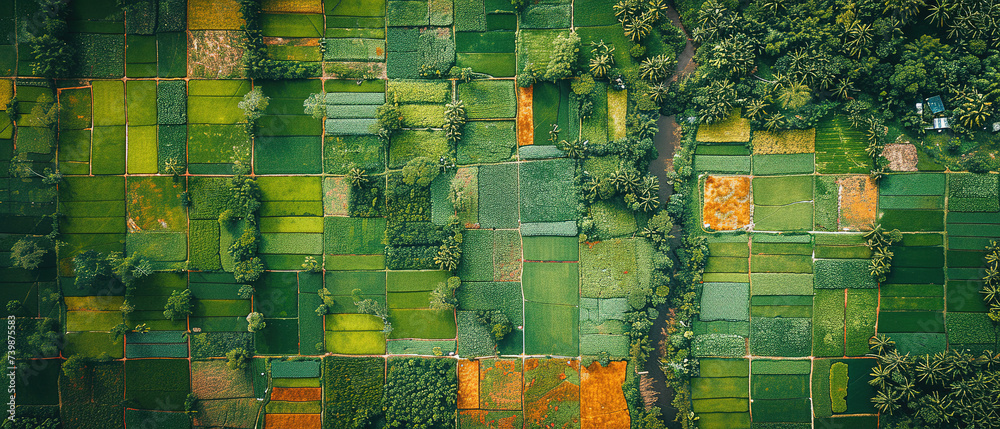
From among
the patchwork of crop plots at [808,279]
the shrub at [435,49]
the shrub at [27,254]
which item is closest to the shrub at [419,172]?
the shrub at [435,49]

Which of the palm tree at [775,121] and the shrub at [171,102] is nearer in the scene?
the palm tree at [775,121]

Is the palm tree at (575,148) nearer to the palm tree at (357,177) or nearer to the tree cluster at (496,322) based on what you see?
the tree cluster at (496,322)

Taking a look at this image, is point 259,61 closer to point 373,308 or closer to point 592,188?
point 373,308

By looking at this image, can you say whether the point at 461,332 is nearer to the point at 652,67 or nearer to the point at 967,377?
Result: the point at 652,67

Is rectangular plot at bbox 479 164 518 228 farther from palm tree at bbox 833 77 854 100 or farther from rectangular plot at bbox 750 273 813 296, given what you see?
palm tree at bbox 833 77 854 100

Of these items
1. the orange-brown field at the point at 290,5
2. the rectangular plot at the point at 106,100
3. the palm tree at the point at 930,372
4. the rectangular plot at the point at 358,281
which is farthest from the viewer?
the rectangular plot at the point at 358,281

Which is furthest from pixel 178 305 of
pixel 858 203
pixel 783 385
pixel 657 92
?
pixel 858 203
